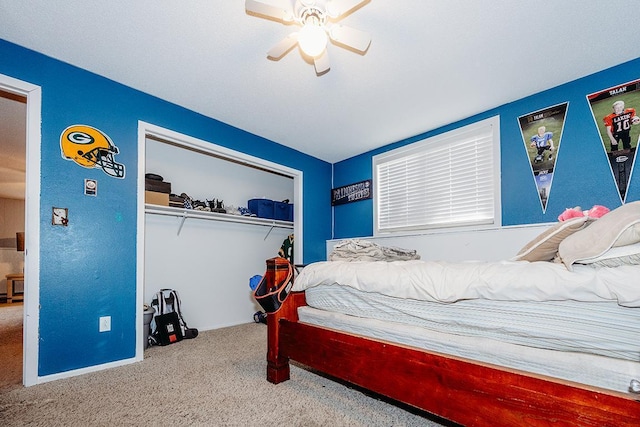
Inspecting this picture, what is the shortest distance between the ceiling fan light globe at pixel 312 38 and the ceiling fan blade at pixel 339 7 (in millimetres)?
102

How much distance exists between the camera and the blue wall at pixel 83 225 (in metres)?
2.22

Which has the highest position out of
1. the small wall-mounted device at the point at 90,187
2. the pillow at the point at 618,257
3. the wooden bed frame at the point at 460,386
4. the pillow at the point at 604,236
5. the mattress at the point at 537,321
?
the small wall-mounted device at the point at 90,187

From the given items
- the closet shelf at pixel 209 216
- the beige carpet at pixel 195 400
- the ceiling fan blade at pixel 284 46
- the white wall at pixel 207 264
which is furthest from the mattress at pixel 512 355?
the white wall at pixel 207 264

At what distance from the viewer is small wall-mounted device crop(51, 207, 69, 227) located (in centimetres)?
226

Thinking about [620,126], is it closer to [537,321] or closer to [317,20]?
[537,321]

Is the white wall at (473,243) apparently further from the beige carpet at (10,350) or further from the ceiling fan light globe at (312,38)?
the beige carpet at (10,350)

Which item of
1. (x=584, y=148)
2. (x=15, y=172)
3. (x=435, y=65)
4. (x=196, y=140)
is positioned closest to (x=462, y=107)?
(x=435, y=65)

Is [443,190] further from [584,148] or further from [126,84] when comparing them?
[126,84]

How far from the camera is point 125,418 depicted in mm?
1608

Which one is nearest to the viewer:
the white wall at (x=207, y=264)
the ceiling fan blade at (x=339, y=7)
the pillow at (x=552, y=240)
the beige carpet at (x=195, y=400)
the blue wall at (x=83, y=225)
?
the pillow at (x=552, y=240)

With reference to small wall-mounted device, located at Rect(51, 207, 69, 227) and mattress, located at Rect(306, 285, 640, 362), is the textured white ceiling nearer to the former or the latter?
small wall-mounted device, located at Rect(51, 207, 69, 227)

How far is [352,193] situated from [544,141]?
231 cm

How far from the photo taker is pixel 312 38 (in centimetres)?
183

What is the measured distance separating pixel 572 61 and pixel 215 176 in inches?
147
